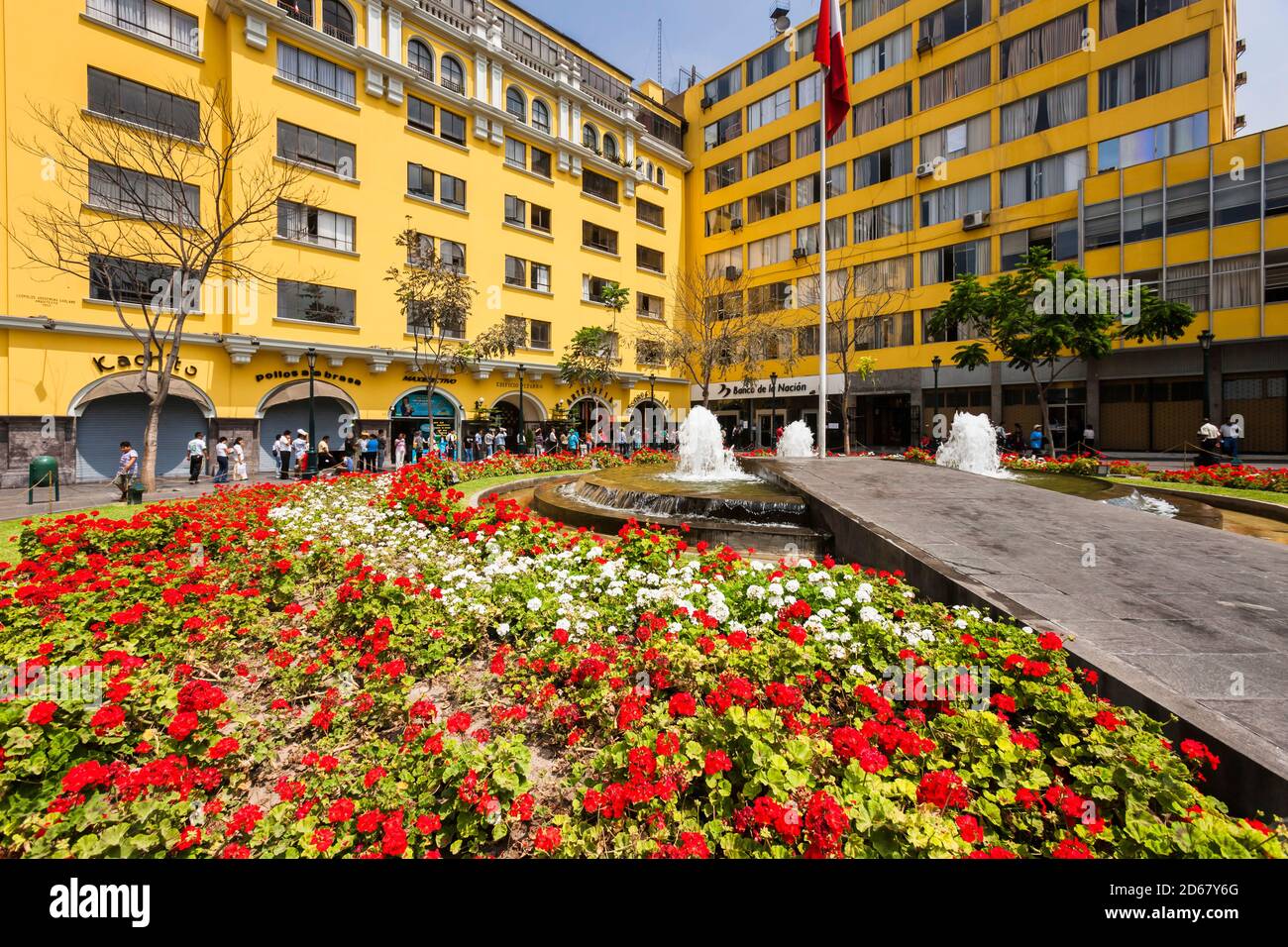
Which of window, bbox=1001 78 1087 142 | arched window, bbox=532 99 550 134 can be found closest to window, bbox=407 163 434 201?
arched window, bbox=532 99 550 134

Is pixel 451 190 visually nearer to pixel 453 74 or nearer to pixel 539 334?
pixel 453 74

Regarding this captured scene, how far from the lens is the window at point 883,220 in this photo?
30203mm

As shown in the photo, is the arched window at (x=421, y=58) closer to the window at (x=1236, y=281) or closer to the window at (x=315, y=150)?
the window at (x=315, y=150)

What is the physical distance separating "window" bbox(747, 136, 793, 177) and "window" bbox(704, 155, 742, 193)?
0.91m

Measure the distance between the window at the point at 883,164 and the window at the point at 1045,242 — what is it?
6.91 meters

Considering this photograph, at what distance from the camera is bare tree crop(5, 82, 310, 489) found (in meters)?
17.0

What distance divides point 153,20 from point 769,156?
29781 mm

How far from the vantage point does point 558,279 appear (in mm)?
31234

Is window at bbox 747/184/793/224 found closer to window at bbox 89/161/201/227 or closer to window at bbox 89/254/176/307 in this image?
window at bbox 89/161/201/227

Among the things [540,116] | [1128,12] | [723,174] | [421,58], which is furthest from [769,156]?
[421,58]
